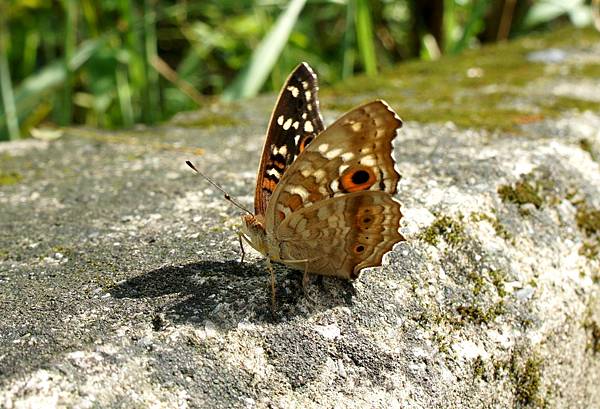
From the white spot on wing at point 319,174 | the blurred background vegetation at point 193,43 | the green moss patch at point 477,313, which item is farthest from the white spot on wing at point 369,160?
the blurred background vegetation at point 193,43

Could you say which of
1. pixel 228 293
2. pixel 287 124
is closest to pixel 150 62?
pixel 287 124

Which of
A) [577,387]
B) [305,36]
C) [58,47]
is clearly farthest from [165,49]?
[577,387]

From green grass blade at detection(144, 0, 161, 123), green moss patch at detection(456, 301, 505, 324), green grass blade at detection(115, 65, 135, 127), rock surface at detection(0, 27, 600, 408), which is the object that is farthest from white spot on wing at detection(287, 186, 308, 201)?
green grass blade at detection(115, 65, 135, 127)

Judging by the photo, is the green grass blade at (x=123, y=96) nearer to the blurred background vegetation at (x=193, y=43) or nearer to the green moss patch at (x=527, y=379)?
the blurred background vegetation at (x=193, y=43)

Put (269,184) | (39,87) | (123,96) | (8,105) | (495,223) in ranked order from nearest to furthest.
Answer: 1. (269,184)
2. (495,223)
3. (8,105)
4. (39,87)
5. (123,96)

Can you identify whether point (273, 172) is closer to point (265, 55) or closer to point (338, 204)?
point (338, 204)

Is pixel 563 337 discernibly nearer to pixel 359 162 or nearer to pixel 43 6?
pixel 359 162
